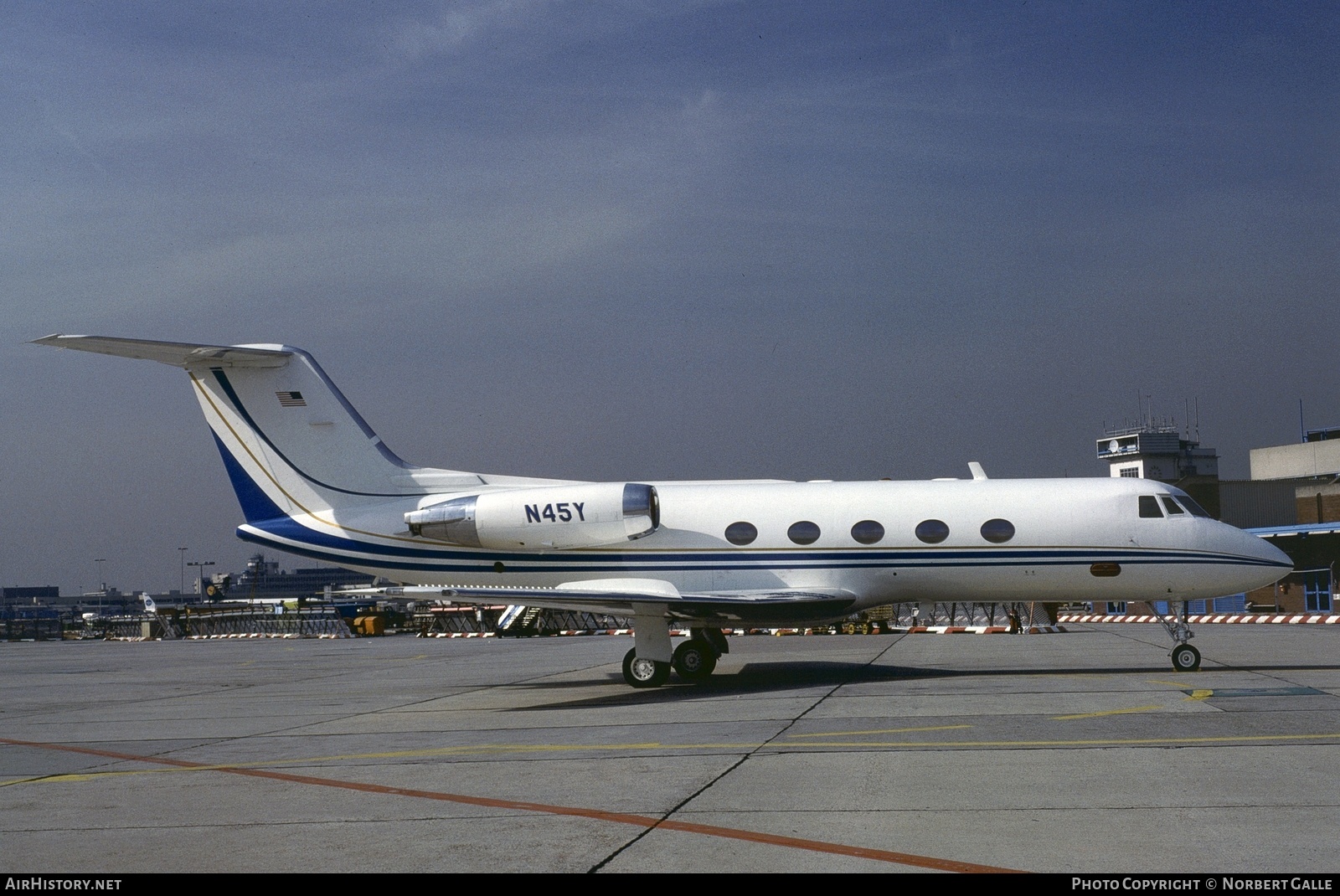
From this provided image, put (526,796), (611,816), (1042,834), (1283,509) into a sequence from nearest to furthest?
(1042,834) < (611,816) < (526,796) < (1283,509)

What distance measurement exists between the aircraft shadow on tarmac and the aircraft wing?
100cm

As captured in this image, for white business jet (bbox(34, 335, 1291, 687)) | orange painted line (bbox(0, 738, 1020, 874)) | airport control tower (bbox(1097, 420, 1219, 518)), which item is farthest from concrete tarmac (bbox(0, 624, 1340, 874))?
airport control tower (bbox(1097, 420, 1219, 518))

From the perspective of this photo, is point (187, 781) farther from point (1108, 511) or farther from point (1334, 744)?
point (1108, 511)

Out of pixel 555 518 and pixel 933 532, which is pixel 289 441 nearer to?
pixel 555 518

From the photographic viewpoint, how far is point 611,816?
8133 millimetres

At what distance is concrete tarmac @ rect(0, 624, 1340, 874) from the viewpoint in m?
7.03

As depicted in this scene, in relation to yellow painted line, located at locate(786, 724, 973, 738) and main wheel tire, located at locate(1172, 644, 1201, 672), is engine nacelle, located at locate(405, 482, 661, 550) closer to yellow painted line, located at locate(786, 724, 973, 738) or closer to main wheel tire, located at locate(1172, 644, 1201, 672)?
yellow painted line, located at locate(786, 724, 973, 738)

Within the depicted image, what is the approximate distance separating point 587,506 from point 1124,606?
45.1 m

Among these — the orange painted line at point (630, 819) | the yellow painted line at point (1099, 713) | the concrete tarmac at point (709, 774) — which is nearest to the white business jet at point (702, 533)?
the concrete tarmac at point (709, 774)

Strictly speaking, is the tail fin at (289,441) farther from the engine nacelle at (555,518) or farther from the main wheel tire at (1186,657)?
the main wheel tire at (1186,657)

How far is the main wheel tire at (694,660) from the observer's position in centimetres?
1933

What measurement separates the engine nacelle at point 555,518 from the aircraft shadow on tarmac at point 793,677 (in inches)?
93.5

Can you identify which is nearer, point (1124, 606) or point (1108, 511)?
point (1108, 511)

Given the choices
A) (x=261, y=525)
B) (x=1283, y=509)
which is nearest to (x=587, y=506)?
(x=261, y=525)
